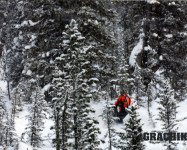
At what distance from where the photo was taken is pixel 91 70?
1479cm

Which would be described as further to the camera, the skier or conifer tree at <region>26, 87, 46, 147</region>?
the skier

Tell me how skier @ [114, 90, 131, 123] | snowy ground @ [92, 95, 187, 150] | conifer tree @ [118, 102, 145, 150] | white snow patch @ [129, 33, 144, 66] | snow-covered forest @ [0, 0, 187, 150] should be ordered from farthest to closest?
white snow patch @ [129, 33, 144, 66], skier @ [114, 90, 131, 123], snow-covered forest @ [0, 0, 187, 150], snowy ground @ [92, 95, 187, 150], conifer tree @ [118, 102, 145, 150]

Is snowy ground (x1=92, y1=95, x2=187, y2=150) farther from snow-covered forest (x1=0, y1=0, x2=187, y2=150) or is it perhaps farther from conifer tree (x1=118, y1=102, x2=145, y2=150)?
conifer tree (x1=118, y1=102, x2=145, y2=150)

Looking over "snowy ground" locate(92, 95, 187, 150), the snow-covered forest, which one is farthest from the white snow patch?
"snowy ground" locate(92, 95, 187, 150)

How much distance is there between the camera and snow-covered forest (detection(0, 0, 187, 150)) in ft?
32.8

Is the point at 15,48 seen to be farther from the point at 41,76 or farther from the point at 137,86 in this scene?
the point at 137,86

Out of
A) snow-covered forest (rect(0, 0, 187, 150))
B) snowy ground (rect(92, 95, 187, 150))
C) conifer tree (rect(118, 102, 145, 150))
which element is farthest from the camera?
snow-covered forest (rect(0, 0, 187, 150))

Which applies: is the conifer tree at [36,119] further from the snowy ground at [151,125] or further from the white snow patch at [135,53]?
the white snow patch at [135,53]

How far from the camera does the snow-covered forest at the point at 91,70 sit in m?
9.98

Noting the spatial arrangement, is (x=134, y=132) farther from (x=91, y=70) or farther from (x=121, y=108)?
(x=91, y=70)

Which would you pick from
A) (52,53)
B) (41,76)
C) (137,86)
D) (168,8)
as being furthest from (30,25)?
(168,8)

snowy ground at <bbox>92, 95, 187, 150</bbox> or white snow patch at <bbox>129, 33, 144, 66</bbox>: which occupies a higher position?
white snow patch at <bbox>129, 33, 144, 66</bbox>

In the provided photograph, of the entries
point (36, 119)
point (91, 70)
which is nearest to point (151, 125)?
point (91, 70)

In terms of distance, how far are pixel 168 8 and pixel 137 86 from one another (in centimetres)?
723
